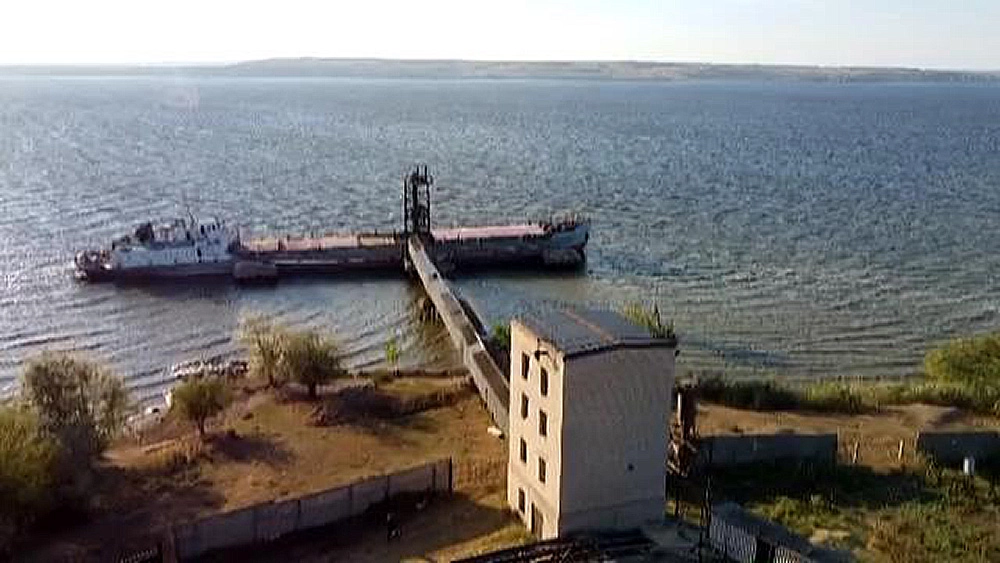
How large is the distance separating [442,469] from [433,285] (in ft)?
88.8

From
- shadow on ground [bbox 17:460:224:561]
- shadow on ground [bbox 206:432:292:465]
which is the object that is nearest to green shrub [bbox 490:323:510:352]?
shadow on ground [bbox 206:432:292:465]

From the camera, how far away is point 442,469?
33.7 m

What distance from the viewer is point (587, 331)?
30094 mm

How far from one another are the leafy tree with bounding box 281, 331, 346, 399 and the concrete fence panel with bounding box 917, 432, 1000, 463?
21.9 metres

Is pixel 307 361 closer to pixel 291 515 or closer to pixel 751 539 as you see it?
pixel 291 515

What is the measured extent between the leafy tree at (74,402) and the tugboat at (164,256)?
106 feet

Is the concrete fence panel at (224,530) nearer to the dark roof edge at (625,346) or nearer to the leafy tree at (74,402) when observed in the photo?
the leafy tree at (74,402)

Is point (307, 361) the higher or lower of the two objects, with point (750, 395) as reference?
higher

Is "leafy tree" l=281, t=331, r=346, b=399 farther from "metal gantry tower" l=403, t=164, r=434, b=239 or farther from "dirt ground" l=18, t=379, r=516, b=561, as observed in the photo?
"metal gantry tower" l=403, t=164, r=434, b=239

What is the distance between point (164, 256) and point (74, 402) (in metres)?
34.7

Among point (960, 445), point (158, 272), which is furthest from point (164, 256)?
point (960, 445)

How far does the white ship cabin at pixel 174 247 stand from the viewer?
224 feet

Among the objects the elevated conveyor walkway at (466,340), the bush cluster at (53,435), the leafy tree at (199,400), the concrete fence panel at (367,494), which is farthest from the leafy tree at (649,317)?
the bush cluster at (53,435)

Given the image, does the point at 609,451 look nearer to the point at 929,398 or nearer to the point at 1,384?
the point at 929,398
